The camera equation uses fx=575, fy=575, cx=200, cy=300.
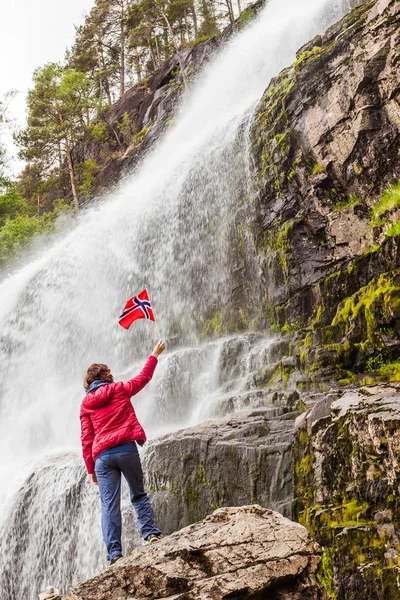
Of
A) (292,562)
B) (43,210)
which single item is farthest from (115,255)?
(43,210)

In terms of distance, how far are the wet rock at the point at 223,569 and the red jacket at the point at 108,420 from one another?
5.28 feet

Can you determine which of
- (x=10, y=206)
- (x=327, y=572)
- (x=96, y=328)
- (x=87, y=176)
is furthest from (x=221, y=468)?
(x=10, y=206)

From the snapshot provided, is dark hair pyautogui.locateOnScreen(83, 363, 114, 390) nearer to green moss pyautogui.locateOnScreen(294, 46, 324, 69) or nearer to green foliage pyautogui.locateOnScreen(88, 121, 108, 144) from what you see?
green moss pyautogui.locateOnScreen(294, 46, 324, 69)

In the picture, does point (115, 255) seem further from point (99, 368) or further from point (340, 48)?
point (99, 368)

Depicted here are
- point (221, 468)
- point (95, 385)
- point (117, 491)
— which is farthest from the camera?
point (221, 468)

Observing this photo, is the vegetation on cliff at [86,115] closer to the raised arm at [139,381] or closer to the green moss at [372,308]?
the green moss at [372,308]

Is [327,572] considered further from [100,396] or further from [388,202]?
[388,202]

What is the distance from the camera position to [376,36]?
12.5 meters

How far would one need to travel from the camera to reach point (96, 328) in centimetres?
1706

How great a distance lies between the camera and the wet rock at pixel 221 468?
7402 millimetres

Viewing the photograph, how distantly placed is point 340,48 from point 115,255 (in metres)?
8.77

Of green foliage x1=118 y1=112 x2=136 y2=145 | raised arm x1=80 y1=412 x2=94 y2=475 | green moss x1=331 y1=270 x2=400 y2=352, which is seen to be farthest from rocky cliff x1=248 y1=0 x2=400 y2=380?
green foliage x1=118 y1=112 x2=136 y2=145

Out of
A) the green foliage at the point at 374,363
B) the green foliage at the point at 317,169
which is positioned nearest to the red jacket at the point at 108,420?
the green foliage at the point at 374,363

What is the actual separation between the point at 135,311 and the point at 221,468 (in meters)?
2.46
